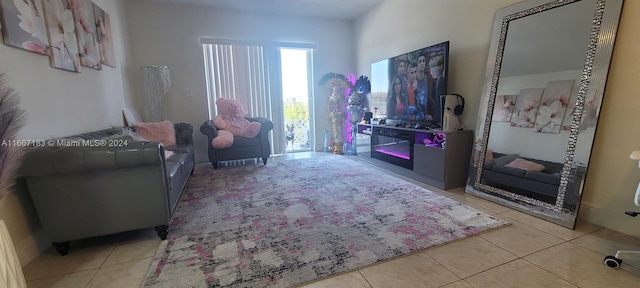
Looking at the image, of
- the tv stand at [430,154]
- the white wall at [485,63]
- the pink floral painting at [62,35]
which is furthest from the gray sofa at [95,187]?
the white wall at [485,63]

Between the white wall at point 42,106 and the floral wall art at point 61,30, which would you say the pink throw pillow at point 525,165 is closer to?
the white wall at point 42,106

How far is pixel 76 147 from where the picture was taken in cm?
152

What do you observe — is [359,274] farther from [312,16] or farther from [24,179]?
[312,16]

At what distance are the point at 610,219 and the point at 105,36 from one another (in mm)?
5186

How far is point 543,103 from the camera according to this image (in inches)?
83.4

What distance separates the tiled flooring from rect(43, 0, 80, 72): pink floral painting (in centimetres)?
151

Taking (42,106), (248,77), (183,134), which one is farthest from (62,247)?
(248,77)

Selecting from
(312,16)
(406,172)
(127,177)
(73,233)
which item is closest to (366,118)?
(406,172)

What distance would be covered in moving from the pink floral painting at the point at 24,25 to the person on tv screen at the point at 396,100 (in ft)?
11.9

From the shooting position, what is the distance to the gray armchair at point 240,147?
3689mm

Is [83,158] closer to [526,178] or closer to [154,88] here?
[154,88]

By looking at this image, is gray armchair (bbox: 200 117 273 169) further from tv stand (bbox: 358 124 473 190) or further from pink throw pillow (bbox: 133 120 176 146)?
tv stand (bbox: 358 124 473 190)

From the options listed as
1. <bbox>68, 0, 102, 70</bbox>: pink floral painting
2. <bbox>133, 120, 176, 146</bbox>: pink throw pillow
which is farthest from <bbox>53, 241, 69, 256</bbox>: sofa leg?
<bbox>68, 0, 102, 70</bbox>: pink floral painting

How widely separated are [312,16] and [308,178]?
3156 millimetres
